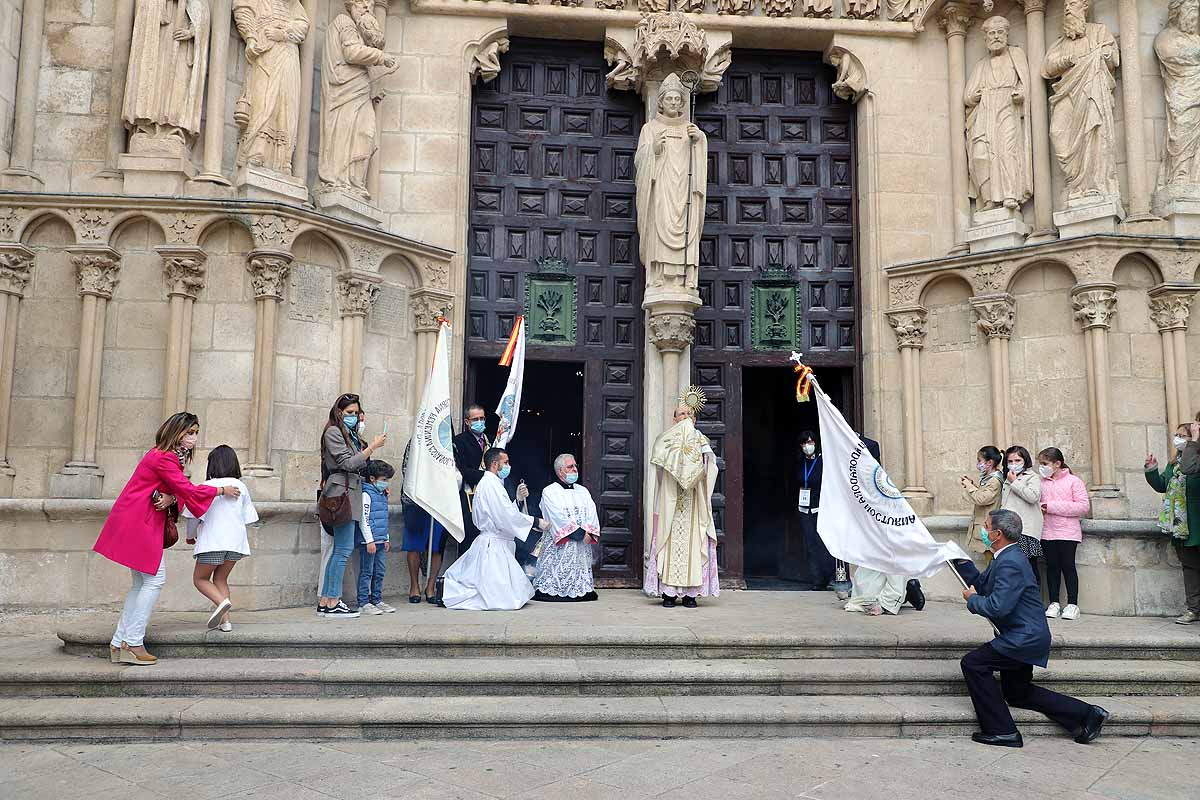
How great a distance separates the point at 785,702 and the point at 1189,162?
811 centimetres

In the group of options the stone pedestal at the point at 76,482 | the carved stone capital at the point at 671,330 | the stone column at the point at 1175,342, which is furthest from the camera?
the carved stone capital at the point at 671,330

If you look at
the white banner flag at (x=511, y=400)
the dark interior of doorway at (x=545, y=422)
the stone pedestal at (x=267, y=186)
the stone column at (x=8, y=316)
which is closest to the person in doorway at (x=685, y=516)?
the white banner flag at (x=511, y=400)

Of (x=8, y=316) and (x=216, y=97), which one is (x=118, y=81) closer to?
(x=216, y=97)

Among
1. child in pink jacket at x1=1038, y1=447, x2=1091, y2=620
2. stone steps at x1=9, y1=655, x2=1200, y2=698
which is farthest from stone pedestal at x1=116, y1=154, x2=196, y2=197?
child in pink jacket at x1=1038, y1=447, x2=1091, y2=620

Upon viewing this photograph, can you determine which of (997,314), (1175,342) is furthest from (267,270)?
(1175,342)

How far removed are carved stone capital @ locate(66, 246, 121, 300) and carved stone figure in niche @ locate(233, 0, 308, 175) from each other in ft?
5.45

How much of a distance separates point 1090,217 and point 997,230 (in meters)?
0.98

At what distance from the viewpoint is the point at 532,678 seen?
6.37m

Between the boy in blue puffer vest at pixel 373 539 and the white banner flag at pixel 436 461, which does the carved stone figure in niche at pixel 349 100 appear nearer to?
the white banner flag at pixel 436 461

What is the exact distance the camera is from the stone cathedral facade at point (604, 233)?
8961 mm

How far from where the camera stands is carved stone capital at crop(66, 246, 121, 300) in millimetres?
8867

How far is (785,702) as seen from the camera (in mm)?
6301

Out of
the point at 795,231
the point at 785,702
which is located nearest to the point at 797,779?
the point at 785,702

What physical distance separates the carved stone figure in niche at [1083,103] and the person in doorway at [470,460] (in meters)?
7.24
